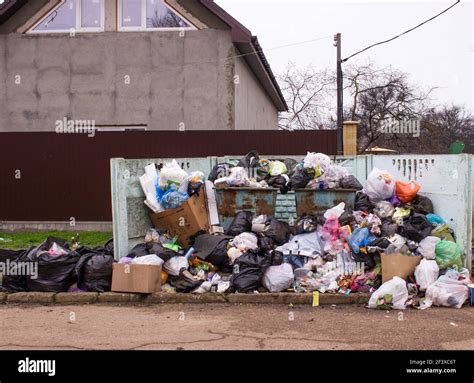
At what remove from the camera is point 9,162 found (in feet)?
40.9

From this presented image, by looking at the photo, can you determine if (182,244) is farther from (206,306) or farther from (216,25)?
(216,25)

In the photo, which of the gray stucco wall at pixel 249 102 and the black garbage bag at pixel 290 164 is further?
the gray stucco wall at pixel 249 102

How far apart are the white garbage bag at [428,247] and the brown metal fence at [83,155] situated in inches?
207

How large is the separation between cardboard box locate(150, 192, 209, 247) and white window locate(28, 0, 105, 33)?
8.18m

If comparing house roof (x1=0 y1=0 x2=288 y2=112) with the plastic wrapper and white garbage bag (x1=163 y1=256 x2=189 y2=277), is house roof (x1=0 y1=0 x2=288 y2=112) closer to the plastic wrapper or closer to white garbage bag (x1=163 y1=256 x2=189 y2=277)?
the plastic wrapper

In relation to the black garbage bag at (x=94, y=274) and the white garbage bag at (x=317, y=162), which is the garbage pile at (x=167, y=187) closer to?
the black garbage bag at (x=94, y=274)

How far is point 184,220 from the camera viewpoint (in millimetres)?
8211

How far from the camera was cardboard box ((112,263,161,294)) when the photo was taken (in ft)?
23.9

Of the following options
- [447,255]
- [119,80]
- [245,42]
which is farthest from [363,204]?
[119,80]

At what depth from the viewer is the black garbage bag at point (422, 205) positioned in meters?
8.26

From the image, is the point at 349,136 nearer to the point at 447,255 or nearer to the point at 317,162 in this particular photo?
the point at 317,162

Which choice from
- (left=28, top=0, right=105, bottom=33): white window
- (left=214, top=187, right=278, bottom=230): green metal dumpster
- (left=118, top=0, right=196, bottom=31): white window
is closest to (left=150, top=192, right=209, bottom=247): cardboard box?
(left=214, top=187, right=278, bottom=230): green metal dumpster

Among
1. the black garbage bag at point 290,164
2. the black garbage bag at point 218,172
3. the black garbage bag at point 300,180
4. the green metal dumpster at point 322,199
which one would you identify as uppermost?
the black garbage bag at point 290,164

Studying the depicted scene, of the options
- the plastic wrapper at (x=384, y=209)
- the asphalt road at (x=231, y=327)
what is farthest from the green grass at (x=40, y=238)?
the plastic wrapper at (x=384, y=209)
